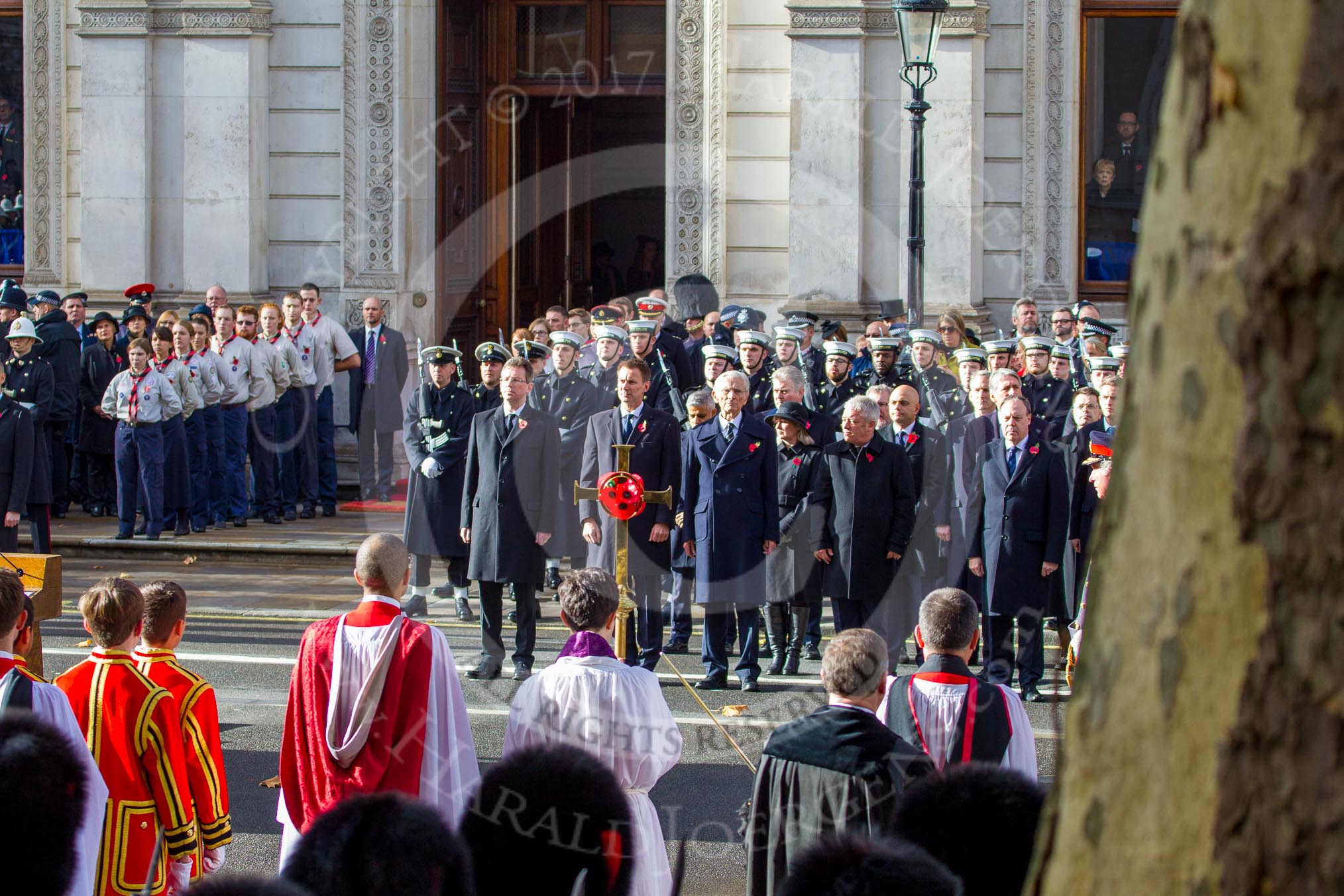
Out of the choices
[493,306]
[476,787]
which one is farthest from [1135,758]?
[493,306]

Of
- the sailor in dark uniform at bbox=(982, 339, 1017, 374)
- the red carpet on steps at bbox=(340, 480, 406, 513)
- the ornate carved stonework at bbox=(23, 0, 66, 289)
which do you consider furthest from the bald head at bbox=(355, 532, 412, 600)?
the ornate carved stonework at bbox=(23, 0, 66, 289)

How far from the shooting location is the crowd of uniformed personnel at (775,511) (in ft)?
33.1

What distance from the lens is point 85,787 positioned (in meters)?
3.95

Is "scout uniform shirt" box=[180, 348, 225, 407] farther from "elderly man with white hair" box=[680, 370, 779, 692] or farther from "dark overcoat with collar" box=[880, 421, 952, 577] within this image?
"dark overcoat with collar" box=[880, 421, 952, 577]

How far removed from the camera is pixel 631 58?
1933 centimetres

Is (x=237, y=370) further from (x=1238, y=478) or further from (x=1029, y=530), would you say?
(x=1238, y=478)

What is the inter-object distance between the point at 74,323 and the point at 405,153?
151 inches

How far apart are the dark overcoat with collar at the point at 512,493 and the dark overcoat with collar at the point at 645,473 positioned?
336mm

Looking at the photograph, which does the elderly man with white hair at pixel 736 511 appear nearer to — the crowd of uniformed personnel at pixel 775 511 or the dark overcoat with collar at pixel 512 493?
the crowd of uniformed personnel at pixel 775 511

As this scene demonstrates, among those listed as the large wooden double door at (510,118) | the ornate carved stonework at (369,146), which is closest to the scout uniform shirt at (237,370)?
the ornate carved stonework at (369,146)

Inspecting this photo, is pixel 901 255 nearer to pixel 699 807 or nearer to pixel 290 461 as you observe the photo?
pixel 290 461

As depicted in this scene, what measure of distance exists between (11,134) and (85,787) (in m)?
16.9

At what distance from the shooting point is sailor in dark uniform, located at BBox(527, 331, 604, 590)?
1164cm

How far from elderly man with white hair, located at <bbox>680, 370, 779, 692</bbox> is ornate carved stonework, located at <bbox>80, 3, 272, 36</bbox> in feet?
31.1
